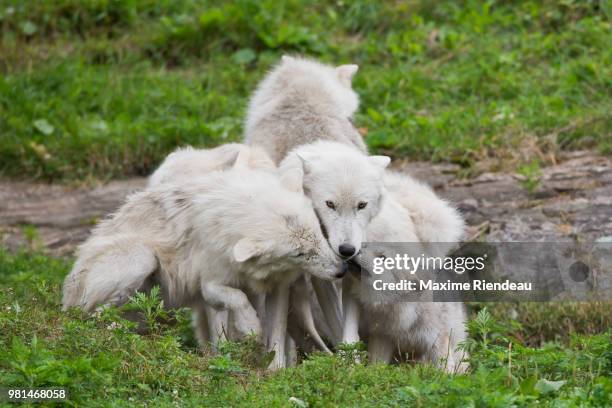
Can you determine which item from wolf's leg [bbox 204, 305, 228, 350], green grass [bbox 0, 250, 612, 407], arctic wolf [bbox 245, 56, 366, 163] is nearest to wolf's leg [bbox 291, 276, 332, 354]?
wolf's leg [bbox 204, 305, 228, 350]

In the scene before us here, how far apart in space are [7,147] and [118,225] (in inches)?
175

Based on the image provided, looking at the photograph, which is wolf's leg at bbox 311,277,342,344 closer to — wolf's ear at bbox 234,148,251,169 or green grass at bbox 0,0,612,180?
wolf's ear at bbox 234,148,251,169

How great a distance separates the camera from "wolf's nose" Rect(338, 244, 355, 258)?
24.0ft

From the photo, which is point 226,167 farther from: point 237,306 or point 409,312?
point 409,312

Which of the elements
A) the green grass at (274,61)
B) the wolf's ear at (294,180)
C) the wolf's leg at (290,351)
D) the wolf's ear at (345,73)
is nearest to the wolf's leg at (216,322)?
the wolf's leg at (290,351)

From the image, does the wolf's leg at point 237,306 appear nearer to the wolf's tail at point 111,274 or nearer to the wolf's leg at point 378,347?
the wolf's tail at point 111,274

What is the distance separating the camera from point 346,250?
7.31m

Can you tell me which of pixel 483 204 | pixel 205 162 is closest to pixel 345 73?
pixel 483 204

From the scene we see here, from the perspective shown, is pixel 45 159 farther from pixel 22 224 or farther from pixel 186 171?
pixel 186 171

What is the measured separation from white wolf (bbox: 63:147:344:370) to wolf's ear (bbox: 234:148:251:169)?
0.7 inches

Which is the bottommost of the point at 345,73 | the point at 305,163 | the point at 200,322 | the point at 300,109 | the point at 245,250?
the point at 200,322

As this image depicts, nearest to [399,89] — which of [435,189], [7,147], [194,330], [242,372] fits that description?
[435,189]

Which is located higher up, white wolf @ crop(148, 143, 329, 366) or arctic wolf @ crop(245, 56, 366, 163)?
arctic wolf @ crop(245, 56, 366, 163)

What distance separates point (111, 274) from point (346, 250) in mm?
1715
